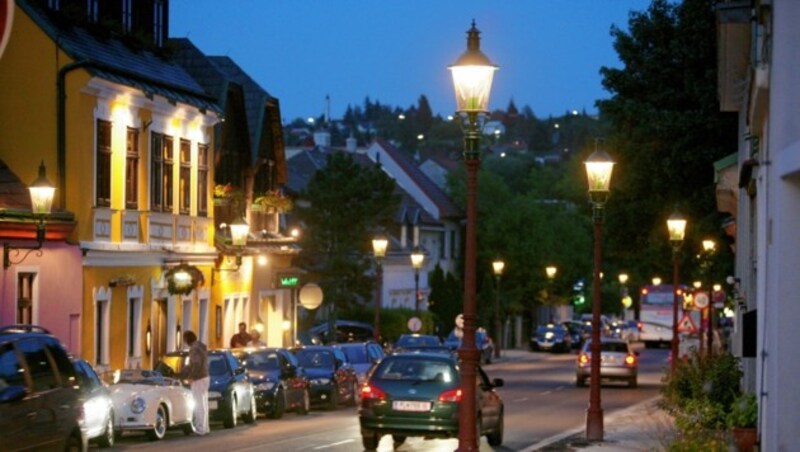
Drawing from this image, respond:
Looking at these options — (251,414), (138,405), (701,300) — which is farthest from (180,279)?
(701,300)

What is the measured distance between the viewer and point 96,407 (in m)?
24.5

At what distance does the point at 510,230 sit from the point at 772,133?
80.7 meters

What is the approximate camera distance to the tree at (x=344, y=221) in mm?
65312

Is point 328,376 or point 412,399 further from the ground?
point 412,399

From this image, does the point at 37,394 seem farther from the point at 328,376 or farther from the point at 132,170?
the point at 132,170

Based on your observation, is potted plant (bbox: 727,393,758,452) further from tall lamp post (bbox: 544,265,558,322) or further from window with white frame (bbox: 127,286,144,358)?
tall lamp post (bbox: 544,265,558,322)

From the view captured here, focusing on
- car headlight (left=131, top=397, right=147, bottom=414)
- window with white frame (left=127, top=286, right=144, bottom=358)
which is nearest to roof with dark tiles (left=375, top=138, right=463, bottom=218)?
window with white frame (left=127, top=286, right=144, bottom=358)

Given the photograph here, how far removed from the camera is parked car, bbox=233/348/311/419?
35250mm

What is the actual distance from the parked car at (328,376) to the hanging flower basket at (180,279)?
321 cm

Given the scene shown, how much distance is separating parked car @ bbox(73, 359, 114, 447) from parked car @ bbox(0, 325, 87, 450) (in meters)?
5.40

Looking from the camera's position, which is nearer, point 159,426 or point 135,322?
point 159,426

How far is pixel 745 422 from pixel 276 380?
17510 mm

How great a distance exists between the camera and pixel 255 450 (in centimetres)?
2564

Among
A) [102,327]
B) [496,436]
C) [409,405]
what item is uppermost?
[102,327]
